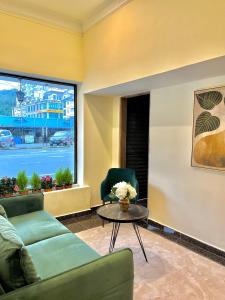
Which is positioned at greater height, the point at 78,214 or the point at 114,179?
the point at 114,179

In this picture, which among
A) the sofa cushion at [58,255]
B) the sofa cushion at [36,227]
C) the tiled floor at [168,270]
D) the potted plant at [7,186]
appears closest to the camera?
the sofa cushion at [58,255]

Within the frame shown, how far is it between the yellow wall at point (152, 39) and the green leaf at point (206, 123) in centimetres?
77

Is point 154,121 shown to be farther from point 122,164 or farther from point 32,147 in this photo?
point 32,147

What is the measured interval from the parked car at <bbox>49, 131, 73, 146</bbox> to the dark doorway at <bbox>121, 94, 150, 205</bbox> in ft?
3.24

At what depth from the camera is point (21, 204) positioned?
269 cm

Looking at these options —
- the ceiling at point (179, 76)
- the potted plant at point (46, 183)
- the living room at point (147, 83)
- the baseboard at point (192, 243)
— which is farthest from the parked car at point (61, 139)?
the baseboard at point (192, 243)

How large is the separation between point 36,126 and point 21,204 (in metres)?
1.50

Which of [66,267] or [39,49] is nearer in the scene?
[66,267]

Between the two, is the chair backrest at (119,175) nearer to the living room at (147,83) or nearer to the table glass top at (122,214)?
the living room at (147,83)

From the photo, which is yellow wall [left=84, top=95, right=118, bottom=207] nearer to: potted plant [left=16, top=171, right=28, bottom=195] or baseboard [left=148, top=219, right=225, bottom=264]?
potted plant [left=16, top=171, right=28, bottom=195]

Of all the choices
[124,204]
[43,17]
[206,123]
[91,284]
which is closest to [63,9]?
[43,17]

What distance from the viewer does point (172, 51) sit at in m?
2.34

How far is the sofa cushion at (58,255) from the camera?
1.63 metres

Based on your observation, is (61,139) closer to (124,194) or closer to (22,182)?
(22,182)
